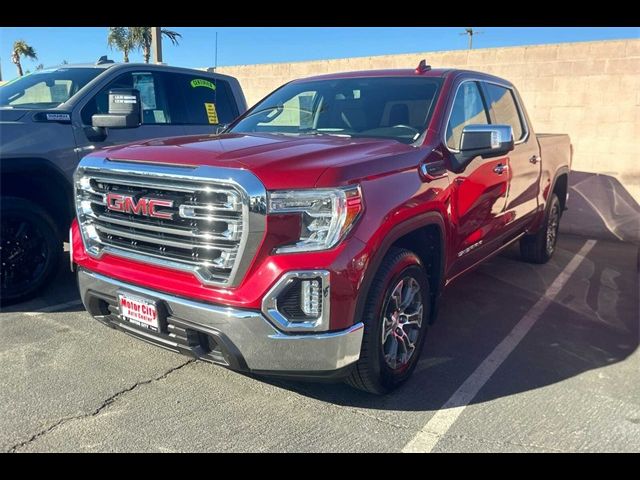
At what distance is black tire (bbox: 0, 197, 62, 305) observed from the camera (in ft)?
13.9

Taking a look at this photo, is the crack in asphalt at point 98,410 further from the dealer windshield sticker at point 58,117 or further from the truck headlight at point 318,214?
the dealer windshield sticker at point 58,117

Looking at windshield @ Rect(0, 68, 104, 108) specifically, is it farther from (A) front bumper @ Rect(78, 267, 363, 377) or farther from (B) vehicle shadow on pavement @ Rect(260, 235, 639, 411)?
(B) vehicle shadow on pavement @ Rect(260, 235, 639, 411)

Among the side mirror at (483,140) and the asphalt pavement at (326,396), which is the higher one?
the side mirror at (483,140)

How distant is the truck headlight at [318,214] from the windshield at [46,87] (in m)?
3.23

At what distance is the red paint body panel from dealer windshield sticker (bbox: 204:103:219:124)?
2433mm

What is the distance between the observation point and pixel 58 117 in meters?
4.52

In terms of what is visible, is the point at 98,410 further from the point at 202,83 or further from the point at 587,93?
the point at 587,93

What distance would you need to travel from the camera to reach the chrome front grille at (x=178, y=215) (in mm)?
2572

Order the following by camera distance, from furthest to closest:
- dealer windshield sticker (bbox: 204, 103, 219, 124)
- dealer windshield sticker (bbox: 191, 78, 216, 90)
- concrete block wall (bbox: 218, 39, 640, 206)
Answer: concrete block wall (bbox: 218, 39, 640, 206), dealer windshield sticker (bbox: 204, 103, 219, 124), dealer windshield sticker (bbox: 191, 78, 216, 90)

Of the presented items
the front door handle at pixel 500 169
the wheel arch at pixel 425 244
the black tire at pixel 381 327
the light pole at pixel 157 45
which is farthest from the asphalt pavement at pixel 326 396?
the light pole at pixel 157 45

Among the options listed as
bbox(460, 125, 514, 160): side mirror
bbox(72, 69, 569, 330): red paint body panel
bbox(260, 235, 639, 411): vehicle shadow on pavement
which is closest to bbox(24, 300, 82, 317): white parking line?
bbox(72, 69, 569, 330): red paint body panel

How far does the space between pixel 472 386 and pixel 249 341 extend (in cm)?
159

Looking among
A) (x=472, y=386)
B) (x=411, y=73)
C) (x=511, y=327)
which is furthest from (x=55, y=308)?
(x=511, y=327)
